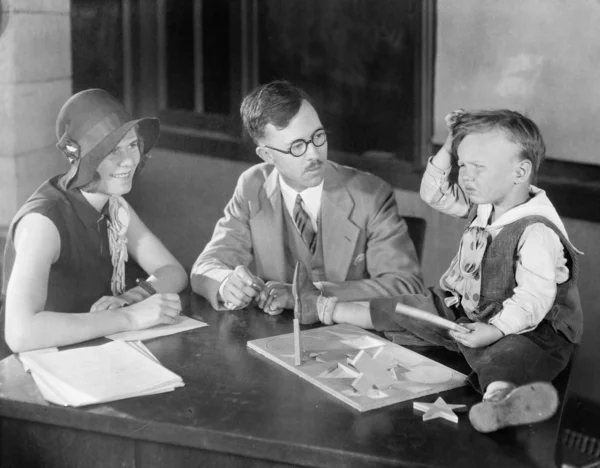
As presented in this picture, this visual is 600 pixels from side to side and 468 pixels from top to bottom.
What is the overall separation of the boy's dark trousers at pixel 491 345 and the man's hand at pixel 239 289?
1.03ft

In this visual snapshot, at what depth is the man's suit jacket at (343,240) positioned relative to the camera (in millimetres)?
2232

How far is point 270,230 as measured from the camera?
7.47 ft

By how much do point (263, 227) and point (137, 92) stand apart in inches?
21.2

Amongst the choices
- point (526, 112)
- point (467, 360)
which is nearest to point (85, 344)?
point (467, 360)

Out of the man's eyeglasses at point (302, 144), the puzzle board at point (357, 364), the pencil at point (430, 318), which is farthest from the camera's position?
the man's eyeglasses at point (302, 144)

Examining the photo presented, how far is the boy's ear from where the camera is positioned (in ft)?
6.00

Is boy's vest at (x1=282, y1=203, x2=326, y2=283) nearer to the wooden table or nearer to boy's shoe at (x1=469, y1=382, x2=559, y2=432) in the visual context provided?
the wooden table

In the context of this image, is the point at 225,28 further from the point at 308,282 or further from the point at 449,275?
the point at 449,275

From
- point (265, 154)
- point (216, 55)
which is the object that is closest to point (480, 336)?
point (265, 154)

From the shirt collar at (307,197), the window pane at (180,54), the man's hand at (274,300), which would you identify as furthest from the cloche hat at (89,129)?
the man's hand at (274,300)

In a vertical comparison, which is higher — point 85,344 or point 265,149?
point 265,149

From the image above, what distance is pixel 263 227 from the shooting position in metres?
2.28

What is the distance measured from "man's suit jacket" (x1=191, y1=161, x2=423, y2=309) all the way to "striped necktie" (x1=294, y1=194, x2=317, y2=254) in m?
0.03

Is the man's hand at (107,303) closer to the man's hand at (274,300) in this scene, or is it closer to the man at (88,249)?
the man at (88,249)
